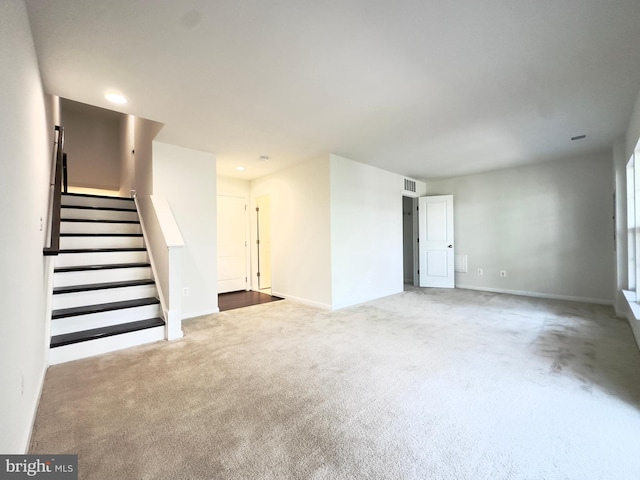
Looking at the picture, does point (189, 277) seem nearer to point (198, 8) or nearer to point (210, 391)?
point (210, 391)

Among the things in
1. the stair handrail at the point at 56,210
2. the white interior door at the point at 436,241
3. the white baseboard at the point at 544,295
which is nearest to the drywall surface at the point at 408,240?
the white interior door at the point at 436,241

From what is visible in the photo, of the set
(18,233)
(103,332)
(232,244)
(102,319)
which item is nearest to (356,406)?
(18,233)

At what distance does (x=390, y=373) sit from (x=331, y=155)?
10.6ft

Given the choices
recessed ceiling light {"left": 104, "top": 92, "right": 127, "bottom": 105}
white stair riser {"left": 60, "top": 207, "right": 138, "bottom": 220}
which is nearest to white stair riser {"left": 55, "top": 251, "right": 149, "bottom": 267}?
white stair riser {"left": 60, "top": 207, "right": 138, "bottom": 220}

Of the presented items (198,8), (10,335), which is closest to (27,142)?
(10,335)

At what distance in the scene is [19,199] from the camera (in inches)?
63.7

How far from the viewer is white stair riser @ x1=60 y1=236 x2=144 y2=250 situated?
3607 millimetres

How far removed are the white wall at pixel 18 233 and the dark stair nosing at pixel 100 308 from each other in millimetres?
774

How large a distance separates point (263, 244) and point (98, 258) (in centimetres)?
325

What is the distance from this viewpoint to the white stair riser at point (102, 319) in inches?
111

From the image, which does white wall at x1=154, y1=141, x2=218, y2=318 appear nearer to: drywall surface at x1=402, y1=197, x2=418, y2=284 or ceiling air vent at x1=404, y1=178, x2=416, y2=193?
ceiling air vent at x1=404, y1=178, x2=416, y2=193

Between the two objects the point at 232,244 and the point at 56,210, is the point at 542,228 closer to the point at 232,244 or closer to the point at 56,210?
the point at 232,244

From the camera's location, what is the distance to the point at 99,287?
3197mm

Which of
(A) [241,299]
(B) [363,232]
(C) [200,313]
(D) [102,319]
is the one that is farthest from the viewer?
(A) [241,299]
